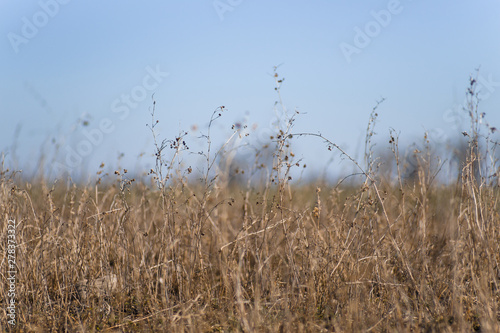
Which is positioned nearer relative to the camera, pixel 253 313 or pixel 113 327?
pixel 253 313

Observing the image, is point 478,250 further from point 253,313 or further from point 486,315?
point 253,313

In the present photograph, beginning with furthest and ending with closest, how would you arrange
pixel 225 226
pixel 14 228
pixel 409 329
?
pixel 225 226, pixel 14 228, pixel 409 329

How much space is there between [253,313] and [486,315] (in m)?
1.28

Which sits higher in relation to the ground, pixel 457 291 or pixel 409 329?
pixel 457 291

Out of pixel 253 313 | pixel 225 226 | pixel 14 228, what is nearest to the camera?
pixel 253 313

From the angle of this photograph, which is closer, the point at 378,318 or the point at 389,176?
the point at 378,318

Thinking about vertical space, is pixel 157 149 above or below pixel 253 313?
above

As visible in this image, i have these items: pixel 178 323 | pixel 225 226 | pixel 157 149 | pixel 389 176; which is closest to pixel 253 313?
pixel 178 323

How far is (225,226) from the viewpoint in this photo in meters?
4.53

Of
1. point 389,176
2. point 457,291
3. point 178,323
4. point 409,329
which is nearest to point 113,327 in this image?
point 178,323

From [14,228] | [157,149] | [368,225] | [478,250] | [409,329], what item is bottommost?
[409,329]

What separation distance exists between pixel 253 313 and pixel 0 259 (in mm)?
2104

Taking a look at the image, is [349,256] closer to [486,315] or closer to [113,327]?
[486,315]

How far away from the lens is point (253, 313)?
8.69 ft
